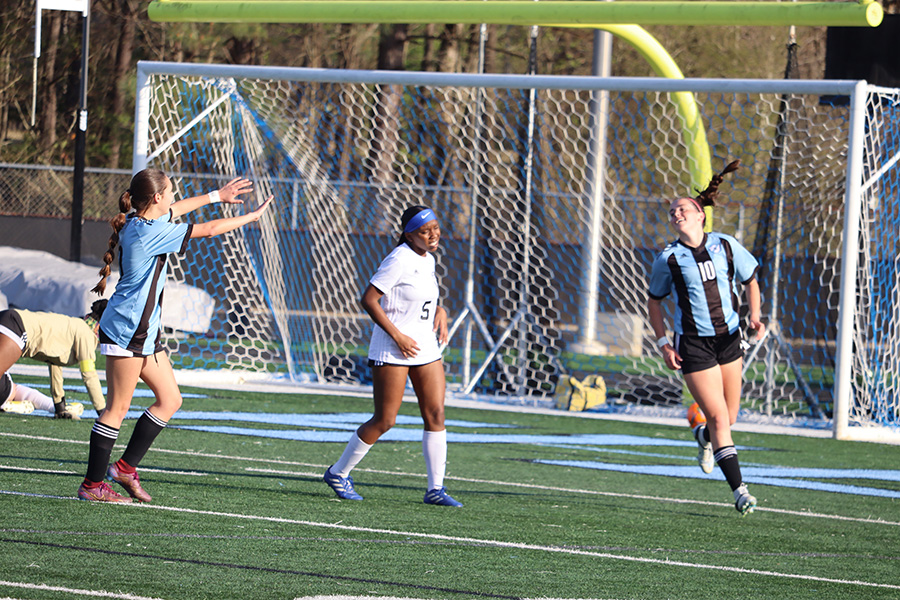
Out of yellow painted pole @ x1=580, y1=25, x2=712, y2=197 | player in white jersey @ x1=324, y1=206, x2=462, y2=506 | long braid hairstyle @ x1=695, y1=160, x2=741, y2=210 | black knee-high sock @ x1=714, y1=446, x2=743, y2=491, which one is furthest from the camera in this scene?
yellow painted pole @ x1=580, y1=25, x2=712, y2=197

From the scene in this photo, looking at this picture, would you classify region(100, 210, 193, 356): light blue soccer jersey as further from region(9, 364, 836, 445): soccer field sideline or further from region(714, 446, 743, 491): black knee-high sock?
region(9, 364, 836, 445): soccer field sideline

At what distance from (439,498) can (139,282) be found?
2.27 meters

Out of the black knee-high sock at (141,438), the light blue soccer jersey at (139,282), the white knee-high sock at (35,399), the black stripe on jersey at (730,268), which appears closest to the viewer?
the light blue soccer jersey at (139,282)

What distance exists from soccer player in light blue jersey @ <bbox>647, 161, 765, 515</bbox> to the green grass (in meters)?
0.62

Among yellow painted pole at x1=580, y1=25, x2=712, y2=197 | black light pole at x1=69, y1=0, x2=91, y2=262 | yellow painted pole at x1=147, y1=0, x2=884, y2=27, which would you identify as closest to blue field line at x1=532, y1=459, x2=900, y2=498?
yellow painted pole at x1=580, y1=25, x2=712, y2=197

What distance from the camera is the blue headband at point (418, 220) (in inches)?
309

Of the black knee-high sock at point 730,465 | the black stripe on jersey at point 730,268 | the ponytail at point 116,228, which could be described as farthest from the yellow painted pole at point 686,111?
the ponytail at point 116,228

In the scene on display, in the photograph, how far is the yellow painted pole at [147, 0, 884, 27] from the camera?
1133cm

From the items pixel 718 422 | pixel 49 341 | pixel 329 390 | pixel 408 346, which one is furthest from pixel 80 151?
pixel 718 422

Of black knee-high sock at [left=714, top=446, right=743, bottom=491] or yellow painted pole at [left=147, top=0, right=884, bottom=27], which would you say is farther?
yellow painted pole at [left=147, top=0, right=884, bottom=27]

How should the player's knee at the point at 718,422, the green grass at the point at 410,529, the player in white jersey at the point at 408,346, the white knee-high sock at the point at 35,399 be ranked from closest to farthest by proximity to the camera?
the green grass at the point at 410,529 → the player in white jersey at the point at 408,346 → the player's knee at the point at 718,422 → the white knee-high sock at the point at 35,399

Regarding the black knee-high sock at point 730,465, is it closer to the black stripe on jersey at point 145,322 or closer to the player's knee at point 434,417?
the player's knee at point 434,417

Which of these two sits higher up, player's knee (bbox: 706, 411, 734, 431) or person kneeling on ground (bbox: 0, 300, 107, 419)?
person kneeling on ground (bbox: 0, 300, 107, 419)

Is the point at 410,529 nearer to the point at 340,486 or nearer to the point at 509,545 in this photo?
the point at 509,545
